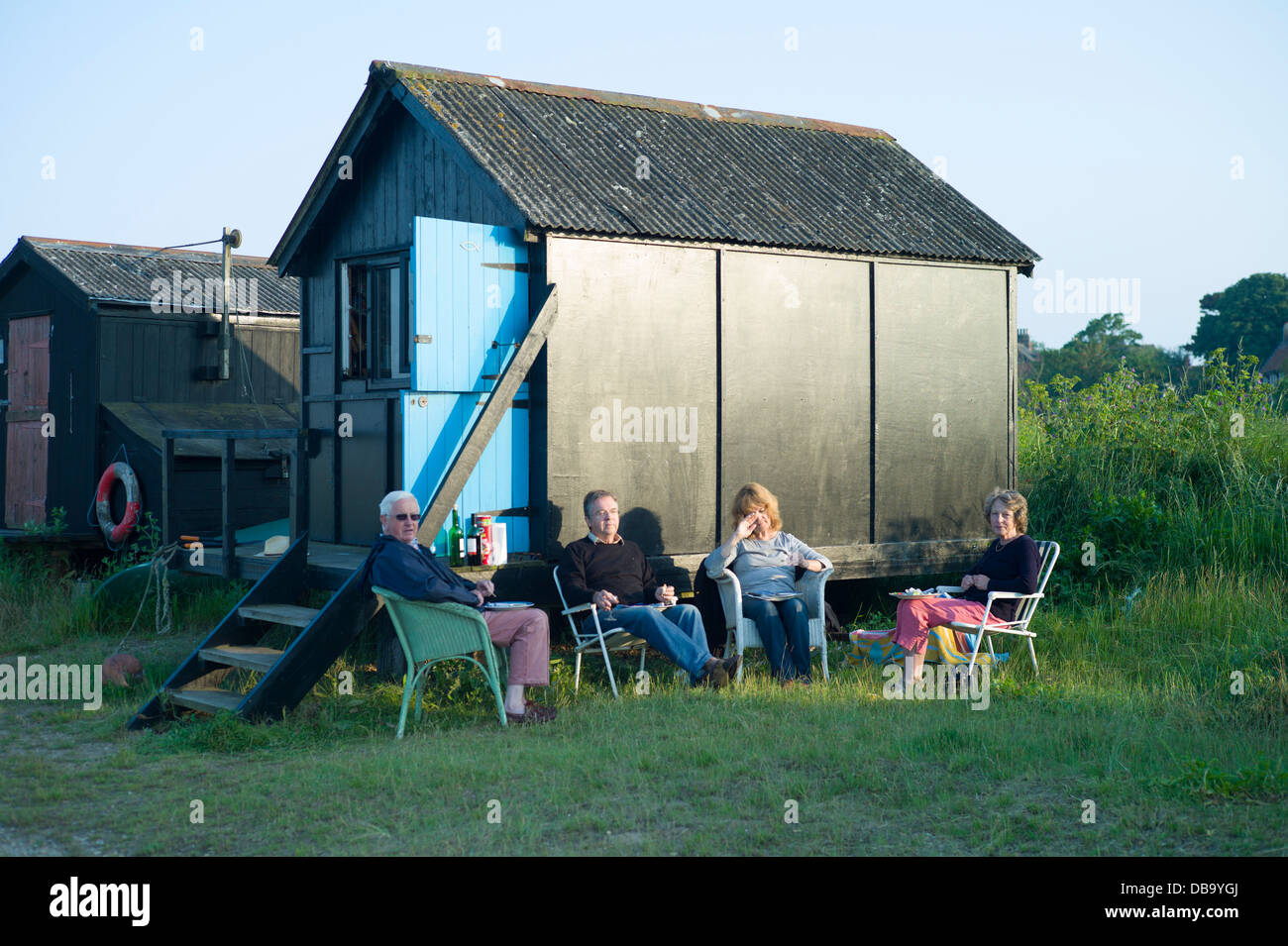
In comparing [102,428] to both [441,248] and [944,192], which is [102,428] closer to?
[441,248]

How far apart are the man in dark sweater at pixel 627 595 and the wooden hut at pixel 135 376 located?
6.40 m

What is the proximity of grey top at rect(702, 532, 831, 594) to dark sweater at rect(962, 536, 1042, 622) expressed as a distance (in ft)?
3.40

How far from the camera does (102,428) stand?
47.1 ft

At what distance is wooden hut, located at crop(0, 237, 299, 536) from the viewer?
45.7ft

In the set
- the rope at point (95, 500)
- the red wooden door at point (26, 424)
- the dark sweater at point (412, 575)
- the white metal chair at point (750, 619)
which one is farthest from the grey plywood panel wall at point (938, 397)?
the red wooden door at point (26, 424)

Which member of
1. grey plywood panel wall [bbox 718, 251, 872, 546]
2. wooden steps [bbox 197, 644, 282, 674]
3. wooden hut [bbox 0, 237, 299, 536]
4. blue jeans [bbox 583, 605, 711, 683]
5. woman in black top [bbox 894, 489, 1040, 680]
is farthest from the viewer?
wooden hut [bbox 0, 237, 299, 536]

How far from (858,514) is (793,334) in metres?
1.60

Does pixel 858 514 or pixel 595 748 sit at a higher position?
pixel 858 514

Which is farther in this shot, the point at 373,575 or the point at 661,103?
the point at 661,103

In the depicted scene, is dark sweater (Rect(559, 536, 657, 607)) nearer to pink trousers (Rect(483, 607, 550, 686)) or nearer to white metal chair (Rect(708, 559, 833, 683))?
white metal chair (Rect(708, 559, 833, 683))

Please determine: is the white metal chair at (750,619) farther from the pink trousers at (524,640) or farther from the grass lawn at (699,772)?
the pink trousers at (524,640)

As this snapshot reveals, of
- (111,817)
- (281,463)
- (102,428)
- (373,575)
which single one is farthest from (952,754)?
(102,428)

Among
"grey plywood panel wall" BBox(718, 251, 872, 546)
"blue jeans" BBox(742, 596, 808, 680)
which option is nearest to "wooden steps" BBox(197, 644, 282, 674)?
"blue jeans" BBox(742, 596, 808, 680)

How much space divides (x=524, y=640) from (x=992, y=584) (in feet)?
10.2
